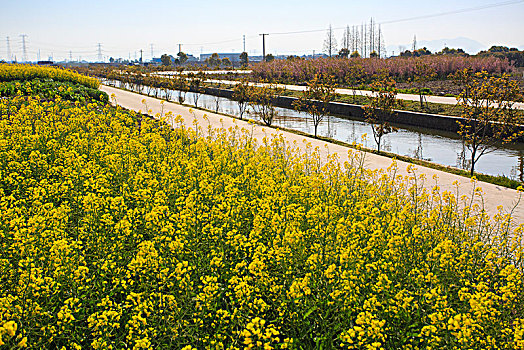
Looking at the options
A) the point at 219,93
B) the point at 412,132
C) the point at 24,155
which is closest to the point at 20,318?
the point at 24,155

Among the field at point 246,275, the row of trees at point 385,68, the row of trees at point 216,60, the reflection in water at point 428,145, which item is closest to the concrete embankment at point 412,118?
the reflection in water at point 428,145

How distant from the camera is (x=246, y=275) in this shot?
3.28 m

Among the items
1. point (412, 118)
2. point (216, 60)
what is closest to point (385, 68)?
point (412, 118)

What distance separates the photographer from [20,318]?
9.18ft

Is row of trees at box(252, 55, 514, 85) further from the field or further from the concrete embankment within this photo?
the field

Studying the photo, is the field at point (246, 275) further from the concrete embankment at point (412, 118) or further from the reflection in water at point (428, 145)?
the concrete embankment at point (412, 118)

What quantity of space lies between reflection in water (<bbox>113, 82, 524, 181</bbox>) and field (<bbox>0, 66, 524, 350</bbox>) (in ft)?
18.3

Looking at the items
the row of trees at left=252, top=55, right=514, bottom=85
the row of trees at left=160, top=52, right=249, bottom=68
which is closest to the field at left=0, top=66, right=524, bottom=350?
the row of trees at left=252, top=55, right=514, bottom=85

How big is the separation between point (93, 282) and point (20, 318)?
66 cm

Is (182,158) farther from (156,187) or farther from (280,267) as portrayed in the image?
(280,267)

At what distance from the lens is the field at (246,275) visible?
277cm

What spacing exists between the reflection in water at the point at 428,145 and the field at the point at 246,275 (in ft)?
18.3

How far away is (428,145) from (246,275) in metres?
10.2

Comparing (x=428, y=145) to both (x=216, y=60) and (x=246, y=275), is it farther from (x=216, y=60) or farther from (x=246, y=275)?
(x=216, y=60)
